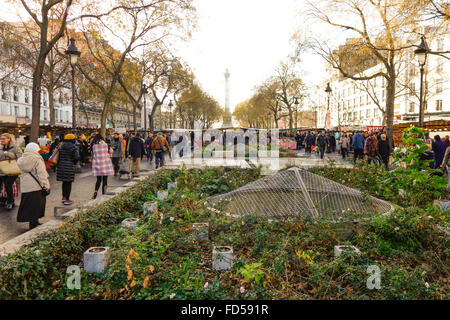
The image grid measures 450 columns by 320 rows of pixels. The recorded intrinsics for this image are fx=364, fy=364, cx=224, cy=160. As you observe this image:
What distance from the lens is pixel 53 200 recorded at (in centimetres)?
946

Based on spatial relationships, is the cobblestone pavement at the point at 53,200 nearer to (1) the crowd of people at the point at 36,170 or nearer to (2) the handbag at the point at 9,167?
(1) the crowd of people at the point at 36,170

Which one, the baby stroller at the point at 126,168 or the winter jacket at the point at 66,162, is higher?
the winter jacket at the point at 66,162

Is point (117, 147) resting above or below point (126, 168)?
above

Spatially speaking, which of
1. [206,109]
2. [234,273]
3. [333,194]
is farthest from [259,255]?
[206,109]

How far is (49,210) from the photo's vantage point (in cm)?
814

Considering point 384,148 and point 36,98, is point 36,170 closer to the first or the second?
point 36,98

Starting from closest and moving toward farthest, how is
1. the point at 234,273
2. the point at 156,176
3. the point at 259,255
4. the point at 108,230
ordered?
the point at 234,273, the point at 259,255, the point at 108,230, the point at 156,176

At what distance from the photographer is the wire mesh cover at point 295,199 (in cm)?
612

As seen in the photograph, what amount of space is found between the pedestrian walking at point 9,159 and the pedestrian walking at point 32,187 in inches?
72.5

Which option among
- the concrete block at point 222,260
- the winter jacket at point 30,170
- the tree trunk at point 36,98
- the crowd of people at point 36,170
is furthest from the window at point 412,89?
the concrete block at point 222,260

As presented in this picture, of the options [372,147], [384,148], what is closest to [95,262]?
[384,148]

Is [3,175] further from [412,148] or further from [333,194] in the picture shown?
[412,148]

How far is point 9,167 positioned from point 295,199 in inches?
249

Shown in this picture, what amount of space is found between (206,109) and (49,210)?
6451 cm
